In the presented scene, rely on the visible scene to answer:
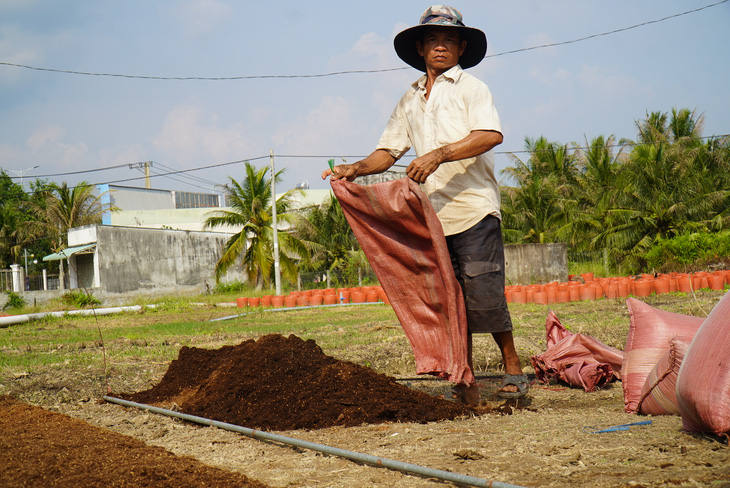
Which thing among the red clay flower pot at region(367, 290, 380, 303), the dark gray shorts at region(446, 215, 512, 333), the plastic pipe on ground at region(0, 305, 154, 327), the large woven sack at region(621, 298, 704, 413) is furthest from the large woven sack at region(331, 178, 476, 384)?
the red clay flower pot at region(367, 290, 380, 303)

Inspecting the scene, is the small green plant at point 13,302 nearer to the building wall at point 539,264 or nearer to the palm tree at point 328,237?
the palm tree at point 328,237

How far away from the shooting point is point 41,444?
2922 millimetres

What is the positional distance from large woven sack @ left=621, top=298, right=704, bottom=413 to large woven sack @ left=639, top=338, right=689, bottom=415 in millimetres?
167

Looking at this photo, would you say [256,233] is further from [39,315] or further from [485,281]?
[485,281]

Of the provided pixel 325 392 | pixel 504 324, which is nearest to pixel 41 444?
pixel 325 392

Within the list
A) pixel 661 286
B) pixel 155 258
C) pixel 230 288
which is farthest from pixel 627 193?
→ pixel 155 258

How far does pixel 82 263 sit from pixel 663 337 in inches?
1285

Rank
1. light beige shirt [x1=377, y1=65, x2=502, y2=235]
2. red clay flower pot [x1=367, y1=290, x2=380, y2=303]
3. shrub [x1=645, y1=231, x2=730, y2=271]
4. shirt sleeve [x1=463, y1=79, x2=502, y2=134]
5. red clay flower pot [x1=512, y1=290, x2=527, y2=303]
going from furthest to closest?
shrub [x1=645, y1=231, x2=730, y2=271], red clay flower pot [x1=367, y1=290, x2=380, y2=303], red clay flower pot [x1=512, y1=290, x2=527, y2=303], light beige shirt [x1=377, y1=65, x2=502, y2=235], shirt sleeve [x1=463, y1=79, x2=502, y2=134]

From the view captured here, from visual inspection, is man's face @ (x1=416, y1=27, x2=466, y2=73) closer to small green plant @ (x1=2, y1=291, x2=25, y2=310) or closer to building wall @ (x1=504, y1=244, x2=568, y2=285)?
building wall @ (x1=504, y1=244, x2=568, y2=285)

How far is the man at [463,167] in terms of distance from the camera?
11.2 ft

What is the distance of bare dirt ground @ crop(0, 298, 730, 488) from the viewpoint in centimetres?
216

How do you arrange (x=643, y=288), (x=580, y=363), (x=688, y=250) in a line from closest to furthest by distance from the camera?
(x=580, y=363), (x=643, y=288), (x=688, y=250)

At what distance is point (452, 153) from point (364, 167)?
2.17ft

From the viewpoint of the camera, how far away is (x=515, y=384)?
346cm
